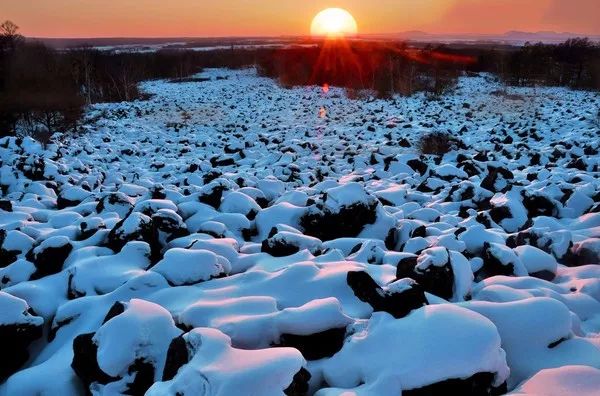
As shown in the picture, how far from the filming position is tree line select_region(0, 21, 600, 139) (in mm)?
16516

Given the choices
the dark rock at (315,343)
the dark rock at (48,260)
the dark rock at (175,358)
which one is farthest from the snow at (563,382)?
the dark rock at (48,260)

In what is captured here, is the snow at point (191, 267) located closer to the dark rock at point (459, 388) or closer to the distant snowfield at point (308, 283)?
the distant snowfield at point (308, 283)

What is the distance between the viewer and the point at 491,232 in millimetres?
4793

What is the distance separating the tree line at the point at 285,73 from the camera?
16.5 m

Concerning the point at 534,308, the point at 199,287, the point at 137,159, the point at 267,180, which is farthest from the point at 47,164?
the point at 534,308

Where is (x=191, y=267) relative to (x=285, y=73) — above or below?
below

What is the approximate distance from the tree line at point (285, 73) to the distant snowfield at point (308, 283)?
865 cm

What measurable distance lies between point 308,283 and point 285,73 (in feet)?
115

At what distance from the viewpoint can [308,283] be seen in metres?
3.41

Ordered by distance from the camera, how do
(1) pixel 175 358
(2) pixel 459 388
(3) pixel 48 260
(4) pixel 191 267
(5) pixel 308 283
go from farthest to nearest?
1. (3) pixel 48 260
2. (4) pixel 191 267
3. (5) pixel 308 283
4. (1) pixel 175 358
5. (2) pixel 459 388

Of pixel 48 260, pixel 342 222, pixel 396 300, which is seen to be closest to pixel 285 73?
pixel 342 222

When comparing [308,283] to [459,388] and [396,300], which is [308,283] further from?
[459,388]

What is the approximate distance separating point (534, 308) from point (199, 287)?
2455 millimetres

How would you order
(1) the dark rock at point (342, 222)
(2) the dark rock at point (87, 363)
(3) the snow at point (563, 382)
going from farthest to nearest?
(1) the dark rock at point (342, 222) < (2) the dark rock at point (87, 363) < (3) the snow at point (563, 382)
